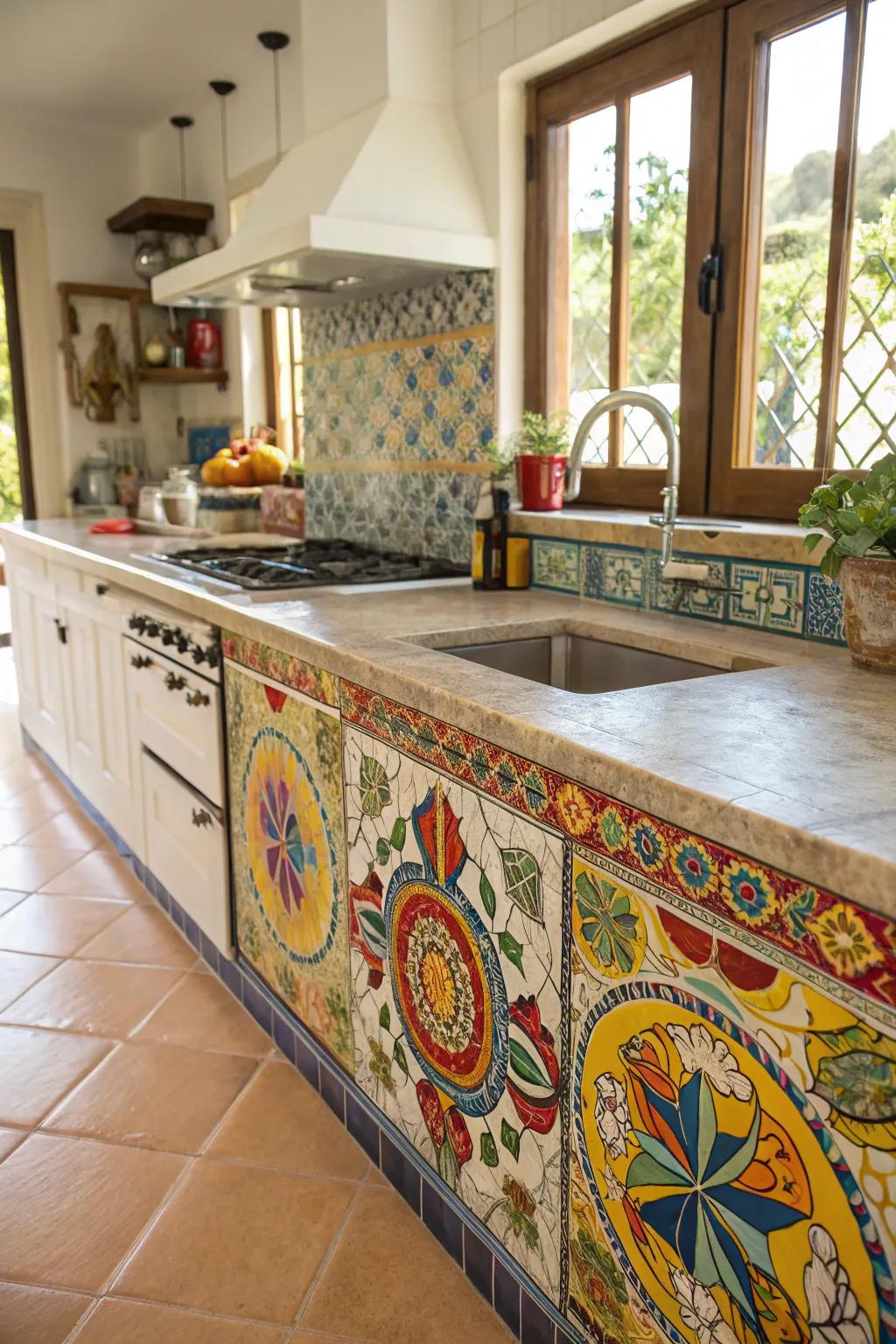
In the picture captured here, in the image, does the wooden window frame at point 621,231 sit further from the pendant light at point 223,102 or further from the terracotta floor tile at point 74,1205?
the pendant light at point 223,102

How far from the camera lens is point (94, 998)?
2459 millimetres

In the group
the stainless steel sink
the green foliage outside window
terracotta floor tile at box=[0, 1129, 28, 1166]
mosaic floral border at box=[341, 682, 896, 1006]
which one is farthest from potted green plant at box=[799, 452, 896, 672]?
the green foliage outside window

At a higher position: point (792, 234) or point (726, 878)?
point (792, 234)

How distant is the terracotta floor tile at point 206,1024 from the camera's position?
2.27 meters

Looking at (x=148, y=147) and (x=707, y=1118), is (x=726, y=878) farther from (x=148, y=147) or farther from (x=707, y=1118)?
(x=148, y=147)

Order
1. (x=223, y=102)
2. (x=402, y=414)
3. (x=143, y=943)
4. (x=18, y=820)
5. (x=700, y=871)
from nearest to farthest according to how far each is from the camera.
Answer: (x=700, y=871) < (x=143, y=943) < (x=402, y=414) < (x=18, y=820) < (x=223, y=102)

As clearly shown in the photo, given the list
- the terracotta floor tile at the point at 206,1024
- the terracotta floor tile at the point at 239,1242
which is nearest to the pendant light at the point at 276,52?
the terracotta floor tile at the point at 206,1024

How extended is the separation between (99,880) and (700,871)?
2.48 metres

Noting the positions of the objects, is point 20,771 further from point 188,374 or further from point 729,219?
point 729,219

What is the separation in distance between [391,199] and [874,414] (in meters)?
1.23

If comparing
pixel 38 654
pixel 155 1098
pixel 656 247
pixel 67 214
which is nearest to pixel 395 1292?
pixel 155 1098

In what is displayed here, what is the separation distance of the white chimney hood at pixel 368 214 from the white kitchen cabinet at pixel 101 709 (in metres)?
0.98

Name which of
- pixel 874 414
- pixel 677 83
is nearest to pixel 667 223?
pixel 677 83

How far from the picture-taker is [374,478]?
3131 millimetres
